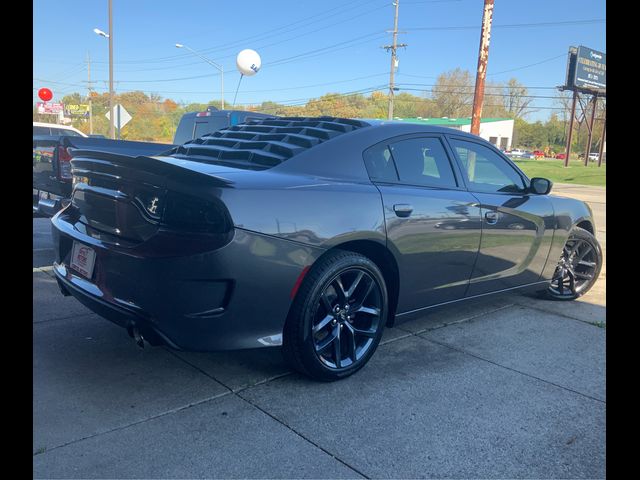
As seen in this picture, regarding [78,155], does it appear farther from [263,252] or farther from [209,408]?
[209,408]

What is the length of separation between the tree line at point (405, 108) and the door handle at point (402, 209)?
62.2m

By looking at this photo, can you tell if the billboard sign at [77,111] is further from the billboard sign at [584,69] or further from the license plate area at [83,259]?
the license plate area at [83,259]

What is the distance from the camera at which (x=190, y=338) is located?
106 inches

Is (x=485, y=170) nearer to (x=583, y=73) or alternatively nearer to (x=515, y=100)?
(x=583, y=73)

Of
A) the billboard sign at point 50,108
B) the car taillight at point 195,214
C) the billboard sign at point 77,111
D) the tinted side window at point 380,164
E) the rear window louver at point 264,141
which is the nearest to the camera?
the car taillight at point 195,214

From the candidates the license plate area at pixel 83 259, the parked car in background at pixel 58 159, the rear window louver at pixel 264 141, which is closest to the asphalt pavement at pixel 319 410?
the license plate area at pixel 83 259

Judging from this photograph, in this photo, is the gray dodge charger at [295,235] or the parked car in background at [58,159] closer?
the gray dodge charger at [295,235]

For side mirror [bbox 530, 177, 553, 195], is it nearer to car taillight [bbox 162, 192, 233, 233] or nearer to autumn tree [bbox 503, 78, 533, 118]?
car taillight [bbox 162, 192, 233, 233]

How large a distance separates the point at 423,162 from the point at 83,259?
89.3 inches

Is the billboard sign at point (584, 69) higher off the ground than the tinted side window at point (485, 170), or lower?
higher

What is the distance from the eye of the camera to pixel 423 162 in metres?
3.80

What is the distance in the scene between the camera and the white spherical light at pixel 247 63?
1499 cm

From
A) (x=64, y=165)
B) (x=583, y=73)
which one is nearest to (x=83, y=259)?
(x=64, y=165)
